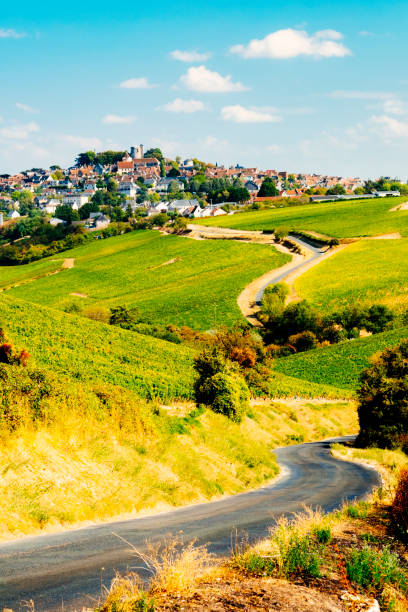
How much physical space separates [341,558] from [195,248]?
13155 cm

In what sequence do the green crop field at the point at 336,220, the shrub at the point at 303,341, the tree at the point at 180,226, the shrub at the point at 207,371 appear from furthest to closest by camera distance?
the tree at the point at 180,226, the green crop field at the point at 336,220, the shrub at the point at 303,341, the shrub at the point at 207,371

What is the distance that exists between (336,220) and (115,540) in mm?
147230

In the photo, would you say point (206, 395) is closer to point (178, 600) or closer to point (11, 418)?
point (11, 418)

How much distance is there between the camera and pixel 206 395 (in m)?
28.2

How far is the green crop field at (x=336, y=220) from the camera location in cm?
13375

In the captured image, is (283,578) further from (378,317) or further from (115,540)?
(378,317)

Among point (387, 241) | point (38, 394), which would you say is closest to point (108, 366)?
point (38, 394)

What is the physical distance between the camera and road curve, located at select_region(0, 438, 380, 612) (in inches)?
334

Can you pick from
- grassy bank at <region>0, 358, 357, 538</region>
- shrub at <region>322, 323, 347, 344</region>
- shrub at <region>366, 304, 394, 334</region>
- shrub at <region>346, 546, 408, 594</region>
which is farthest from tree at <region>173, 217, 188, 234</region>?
shrub at <region>346, 546, 408, 594</region>

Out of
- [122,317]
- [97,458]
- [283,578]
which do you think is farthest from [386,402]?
[122,317]

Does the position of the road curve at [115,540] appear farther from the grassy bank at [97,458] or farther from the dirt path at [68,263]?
the dirt path at [68,263]

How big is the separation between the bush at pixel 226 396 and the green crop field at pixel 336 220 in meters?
A: 108

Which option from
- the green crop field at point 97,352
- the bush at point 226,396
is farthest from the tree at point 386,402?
the green crop field at point 97,352

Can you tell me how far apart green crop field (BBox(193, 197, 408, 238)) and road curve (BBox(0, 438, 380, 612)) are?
118 meters
